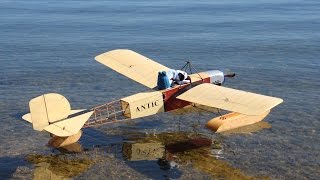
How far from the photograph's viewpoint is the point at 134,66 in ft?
90.7

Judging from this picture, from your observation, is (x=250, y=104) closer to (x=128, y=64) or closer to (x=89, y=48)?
(x=128, y=64)

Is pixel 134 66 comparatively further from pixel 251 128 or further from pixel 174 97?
pixel 251 128

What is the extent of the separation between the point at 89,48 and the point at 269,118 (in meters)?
30.4

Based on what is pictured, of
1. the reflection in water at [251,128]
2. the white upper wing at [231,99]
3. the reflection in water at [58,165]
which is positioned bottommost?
the reflection in water at [58,165]

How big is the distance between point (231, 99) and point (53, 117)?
352 inches

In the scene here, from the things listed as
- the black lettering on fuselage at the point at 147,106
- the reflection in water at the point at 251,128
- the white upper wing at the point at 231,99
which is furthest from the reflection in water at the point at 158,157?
the white upper wing at the point at 231,99

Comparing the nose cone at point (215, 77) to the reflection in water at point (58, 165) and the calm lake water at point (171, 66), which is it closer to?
the calm lake water at point (171, 66)

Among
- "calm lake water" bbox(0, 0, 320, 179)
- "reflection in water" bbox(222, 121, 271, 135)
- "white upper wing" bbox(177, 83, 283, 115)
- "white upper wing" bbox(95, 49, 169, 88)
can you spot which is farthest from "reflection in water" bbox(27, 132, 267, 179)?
"white upper wing" bbox(95, 49, 169, 88)

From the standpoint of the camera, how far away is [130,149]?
2117 cm

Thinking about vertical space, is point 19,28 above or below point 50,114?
above

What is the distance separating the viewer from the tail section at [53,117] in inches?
734

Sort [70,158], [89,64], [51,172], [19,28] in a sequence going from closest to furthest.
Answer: [51,172] → [70,158] → [89,64] → [19,28]

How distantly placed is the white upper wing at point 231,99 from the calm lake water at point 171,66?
91.0 inches

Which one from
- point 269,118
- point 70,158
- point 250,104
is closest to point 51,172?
point 70,158
